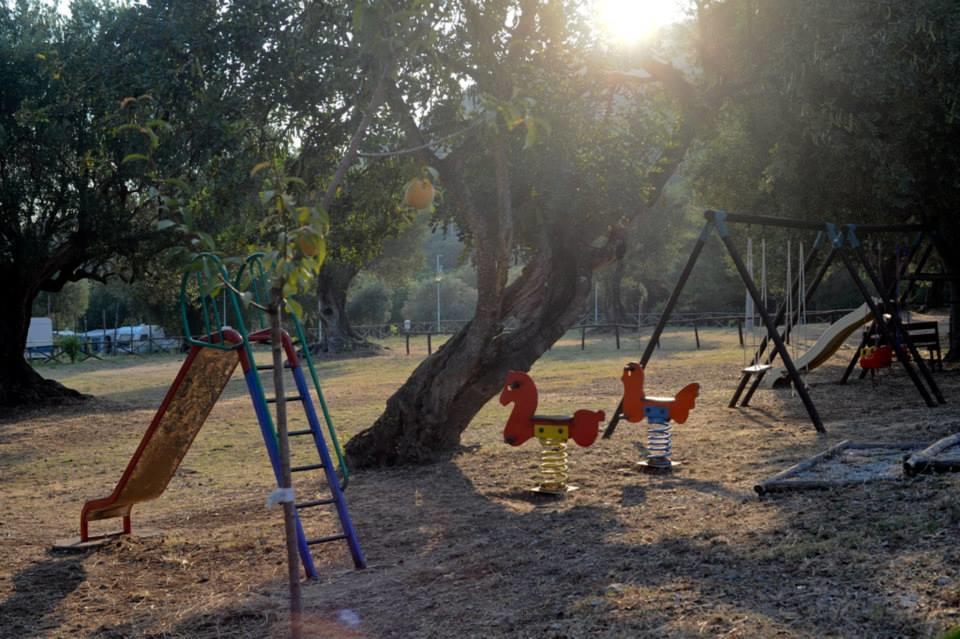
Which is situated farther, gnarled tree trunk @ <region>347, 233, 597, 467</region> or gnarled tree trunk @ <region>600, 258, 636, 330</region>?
gnarled tree trunk @ <region>600, 258, 636, 330</region>

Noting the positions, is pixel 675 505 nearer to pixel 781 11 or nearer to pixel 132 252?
pixel 781 11

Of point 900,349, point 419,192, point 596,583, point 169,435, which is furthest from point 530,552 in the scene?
point 900,349

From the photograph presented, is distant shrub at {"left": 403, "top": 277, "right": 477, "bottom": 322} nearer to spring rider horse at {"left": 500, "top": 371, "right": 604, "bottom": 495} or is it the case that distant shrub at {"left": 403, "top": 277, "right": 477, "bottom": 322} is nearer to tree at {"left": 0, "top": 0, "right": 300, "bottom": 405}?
tree at {"left": 0, "top": 0, "right": 300, "bottom": 405}

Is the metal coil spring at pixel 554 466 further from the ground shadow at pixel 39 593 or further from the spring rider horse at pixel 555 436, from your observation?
the ground shadow at pixel 39 593

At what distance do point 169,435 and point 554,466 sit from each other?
3.23 metres

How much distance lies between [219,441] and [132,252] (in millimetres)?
8444

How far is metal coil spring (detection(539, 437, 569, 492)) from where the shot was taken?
326 inches

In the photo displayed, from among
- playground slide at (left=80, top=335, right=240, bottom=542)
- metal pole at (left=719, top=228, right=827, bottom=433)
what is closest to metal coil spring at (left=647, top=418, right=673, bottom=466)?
metal pole at (left=719, top=228, right=827, bottom=433)

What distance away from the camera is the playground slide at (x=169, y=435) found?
6.90 metres

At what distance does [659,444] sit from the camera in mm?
9305

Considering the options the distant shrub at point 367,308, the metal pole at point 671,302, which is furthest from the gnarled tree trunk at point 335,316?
the metal pole at point 671,302

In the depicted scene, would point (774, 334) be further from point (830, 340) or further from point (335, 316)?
point (335, 316)

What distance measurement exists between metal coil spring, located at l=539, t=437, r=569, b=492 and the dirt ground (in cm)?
16

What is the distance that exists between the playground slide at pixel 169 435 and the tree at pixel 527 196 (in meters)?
3.66
